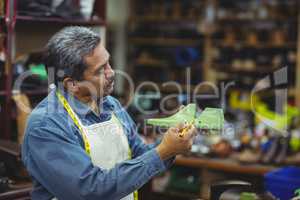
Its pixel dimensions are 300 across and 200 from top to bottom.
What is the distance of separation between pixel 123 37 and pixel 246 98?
2.12m

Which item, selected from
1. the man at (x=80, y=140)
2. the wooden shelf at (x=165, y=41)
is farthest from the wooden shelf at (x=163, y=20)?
the man at (x=80, y=140)

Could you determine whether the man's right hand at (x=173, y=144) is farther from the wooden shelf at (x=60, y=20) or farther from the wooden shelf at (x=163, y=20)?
the wooden shelf at (x=163, y=20)

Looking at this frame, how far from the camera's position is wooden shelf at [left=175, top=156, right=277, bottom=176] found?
416cm

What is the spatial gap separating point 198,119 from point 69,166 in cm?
60

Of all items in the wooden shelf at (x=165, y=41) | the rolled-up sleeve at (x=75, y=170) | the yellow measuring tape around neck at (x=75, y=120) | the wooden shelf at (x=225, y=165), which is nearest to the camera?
the rolled-up sleeve at (x=75, y=170)

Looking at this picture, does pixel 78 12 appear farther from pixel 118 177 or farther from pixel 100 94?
pixel 118 177

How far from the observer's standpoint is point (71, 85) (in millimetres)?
2119

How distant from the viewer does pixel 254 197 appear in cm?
259

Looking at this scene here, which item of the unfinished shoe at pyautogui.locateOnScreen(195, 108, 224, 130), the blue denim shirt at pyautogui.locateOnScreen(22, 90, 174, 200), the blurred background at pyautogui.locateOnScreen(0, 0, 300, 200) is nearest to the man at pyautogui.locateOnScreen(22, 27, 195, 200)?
the blue denim shirt at pyautogui.locateOnScreen(22, 90, 174, 200)

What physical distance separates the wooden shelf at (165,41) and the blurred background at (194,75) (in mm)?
14

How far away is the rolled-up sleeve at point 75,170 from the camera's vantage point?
1.88m

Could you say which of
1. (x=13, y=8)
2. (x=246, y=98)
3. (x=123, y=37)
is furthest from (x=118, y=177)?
(x=123, y=37)

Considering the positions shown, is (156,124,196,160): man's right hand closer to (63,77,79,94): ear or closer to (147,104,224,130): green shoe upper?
(147,104,224,130): green shoe upper

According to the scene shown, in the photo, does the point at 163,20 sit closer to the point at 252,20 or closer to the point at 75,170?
the point at 252,20
